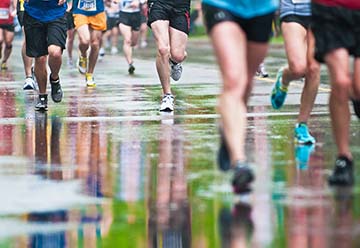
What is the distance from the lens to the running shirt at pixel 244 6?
7938mm

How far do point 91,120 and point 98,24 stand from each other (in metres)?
6.00

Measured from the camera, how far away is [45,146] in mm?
10172

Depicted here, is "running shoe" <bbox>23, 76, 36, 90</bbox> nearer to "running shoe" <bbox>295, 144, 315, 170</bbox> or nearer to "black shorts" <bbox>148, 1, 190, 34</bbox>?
"black shorts" <bbox>148, 1, 190, 34</bbox>

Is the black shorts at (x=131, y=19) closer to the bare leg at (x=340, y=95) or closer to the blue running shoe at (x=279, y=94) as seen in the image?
the blue running shoe at (x=279, y=94)

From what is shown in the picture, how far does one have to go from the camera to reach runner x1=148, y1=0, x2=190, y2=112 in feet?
44.1

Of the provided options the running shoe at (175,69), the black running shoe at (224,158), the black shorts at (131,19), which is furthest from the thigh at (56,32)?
the black shorts at (131,19)

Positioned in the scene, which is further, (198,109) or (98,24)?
(98,24)

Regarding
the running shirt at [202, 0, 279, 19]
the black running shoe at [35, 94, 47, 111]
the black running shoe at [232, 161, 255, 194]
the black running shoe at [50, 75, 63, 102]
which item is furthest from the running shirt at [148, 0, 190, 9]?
the black running shoe at [232, 161, 255, 194]

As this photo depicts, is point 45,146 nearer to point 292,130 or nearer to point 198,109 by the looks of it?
point 292,130

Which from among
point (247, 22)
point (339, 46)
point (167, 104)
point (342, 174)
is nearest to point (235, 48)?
point (247, 22)

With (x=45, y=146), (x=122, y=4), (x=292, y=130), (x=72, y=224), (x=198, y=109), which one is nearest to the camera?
(x=72, y=224)

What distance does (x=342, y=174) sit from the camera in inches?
305

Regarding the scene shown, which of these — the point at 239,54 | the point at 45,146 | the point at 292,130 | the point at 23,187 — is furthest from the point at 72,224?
the point at 292,130

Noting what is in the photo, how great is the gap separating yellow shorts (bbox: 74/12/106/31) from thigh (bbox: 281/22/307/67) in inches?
319
